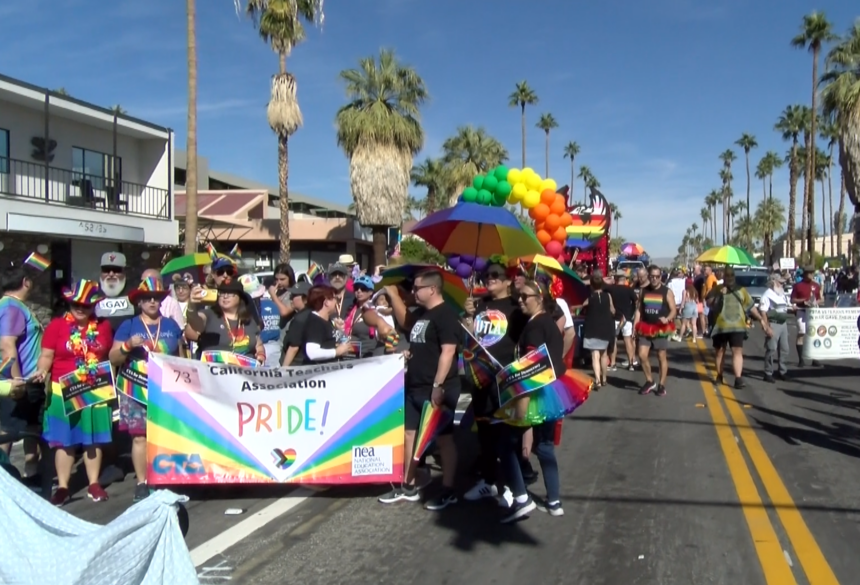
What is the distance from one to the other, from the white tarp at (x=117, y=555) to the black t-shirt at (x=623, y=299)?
33.4 ft

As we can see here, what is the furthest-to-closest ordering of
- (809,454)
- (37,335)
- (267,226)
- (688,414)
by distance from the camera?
(267,226) → (688,414) → (809,454) → (37,335)

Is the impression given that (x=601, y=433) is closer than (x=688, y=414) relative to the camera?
Yes

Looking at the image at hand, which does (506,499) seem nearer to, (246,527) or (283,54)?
(246,527)

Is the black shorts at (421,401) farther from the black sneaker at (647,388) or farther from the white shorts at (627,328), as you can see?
the white shorts at (627,328)

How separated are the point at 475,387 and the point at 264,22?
22.0 m

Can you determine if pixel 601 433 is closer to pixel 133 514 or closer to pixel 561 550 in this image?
pixel 561 550

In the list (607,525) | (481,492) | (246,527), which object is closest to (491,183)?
(481,492)

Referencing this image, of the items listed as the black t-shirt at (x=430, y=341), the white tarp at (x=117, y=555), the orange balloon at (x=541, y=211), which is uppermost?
the orange balloon at (x=541, y=211)

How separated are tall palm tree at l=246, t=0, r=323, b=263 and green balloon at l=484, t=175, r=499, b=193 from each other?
15669 mm

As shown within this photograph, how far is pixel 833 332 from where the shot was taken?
41.1 feet

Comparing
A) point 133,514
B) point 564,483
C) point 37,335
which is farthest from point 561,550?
point 37,335

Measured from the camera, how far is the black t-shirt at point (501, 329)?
5902 millimetres

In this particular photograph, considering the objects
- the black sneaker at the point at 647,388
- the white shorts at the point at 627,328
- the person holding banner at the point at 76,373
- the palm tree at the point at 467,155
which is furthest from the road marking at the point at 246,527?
the palm tree at the point at 467,155

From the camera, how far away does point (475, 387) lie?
5965mm
